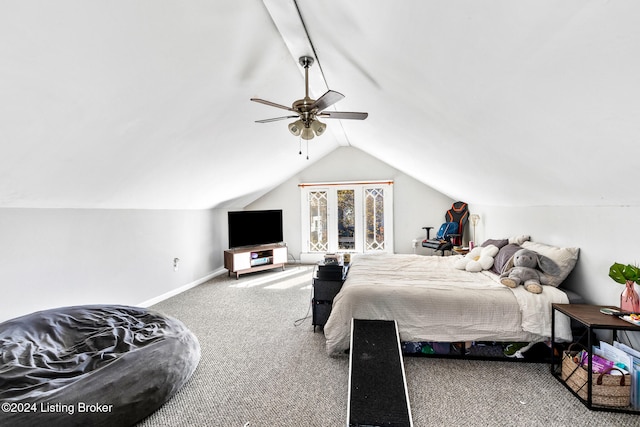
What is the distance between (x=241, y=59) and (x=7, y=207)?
2.38 meters

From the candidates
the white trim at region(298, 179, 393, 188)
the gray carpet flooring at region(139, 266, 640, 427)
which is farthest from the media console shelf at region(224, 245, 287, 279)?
the gray carpet flooring at region(139, 266, 640, 427)

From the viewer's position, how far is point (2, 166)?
1.90 metres

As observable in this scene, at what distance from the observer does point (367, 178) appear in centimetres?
614

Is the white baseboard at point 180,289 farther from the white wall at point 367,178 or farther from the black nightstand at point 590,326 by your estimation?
the black nightstand at point 590,326

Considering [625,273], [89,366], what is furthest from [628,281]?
[89,366]

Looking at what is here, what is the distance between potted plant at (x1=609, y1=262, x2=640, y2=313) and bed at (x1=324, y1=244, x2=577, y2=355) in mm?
348

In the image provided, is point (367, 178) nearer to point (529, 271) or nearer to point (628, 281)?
point (529, 271)

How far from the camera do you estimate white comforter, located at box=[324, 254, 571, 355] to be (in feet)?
7.13

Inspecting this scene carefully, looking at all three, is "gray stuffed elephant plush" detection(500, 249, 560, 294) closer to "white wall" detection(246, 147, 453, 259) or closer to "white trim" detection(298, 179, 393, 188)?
"white wall" detection(246, 147, 453, 259)

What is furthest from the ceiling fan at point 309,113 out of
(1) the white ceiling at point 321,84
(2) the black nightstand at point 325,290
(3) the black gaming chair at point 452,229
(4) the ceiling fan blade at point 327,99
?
(3) the black gaming chair at point 452,229

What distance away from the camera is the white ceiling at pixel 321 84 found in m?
1.17

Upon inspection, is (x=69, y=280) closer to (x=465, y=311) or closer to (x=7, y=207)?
(x=7, y=207)

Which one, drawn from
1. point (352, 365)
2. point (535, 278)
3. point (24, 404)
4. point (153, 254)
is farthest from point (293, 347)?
point (153, 254)

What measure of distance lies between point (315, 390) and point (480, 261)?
7.50 feet
